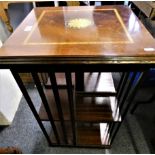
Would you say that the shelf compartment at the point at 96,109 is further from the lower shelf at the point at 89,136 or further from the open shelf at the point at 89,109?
the lower shelf at the point at 89,136

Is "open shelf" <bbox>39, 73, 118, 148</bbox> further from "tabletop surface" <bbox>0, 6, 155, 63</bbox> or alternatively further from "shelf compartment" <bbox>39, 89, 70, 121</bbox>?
"tabletop surface" <bbox>0, 6, 155, 63</bbox>

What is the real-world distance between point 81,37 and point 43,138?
2.86ft

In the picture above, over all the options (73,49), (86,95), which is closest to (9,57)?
(73,49)

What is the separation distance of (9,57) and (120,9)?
72cm

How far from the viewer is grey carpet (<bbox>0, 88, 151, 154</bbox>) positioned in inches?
44.1

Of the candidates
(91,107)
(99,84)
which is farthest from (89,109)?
(99,84)

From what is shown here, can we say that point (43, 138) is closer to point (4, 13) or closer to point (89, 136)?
point (89, 136)

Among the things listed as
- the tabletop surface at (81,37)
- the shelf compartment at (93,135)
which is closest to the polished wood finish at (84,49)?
the tabletop surface at (81,37)

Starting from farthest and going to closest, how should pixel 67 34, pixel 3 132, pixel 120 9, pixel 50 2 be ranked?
pixel 50 2 → pixel 3 132 → pixel 120 9 → pixel 67 34

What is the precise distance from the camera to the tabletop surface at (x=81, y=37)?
0.56 meters

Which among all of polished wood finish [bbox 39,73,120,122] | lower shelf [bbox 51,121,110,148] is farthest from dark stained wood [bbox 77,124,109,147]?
polished wood finish [bbox 39,73,120,122]

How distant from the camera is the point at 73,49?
1.92 feet

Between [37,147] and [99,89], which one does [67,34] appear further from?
[37,147]

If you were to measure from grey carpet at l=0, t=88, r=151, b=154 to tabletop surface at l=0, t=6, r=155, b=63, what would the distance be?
809 mm
